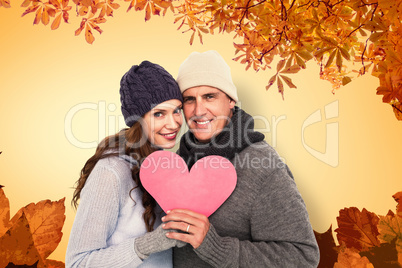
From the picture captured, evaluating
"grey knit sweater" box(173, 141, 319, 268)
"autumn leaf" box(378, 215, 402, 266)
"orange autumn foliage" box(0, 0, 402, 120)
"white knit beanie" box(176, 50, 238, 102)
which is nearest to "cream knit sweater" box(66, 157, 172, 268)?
"grey knit sweater" box(173, 141, 319, 268)

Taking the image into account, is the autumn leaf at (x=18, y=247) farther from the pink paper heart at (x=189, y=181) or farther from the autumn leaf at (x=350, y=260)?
the autumn leaf at (x=350, y=260)

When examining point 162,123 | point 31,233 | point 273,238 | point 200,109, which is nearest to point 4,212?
point 31,233

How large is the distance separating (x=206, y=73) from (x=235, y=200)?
650 mm

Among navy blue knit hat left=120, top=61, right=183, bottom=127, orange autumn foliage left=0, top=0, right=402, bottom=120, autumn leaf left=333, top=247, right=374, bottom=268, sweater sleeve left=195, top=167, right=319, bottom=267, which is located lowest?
autumn leaf left=333, top=247, right=374, bottom=268

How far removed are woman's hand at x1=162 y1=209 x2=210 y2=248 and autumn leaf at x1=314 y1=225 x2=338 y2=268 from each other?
3.51ft

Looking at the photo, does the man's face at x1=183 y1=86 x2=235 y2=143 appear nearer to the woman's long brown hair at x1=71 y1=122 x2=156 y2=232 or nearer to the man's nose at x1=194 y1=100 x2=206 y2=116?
the man's nose at x1=194 y1=100 x2=206 y2=116

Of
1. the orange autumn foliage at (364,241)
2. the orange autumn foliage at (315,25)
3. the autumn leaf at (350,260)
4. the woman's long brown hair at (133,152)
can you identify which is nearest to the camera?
the orange autumn foliage at (315,25)

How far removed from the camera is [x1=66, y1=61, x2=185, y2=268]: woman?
48.8 inches

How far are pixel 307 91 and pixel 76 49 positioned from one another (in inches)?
59.7

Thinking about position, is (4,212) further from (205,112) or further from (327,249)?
(327,249)

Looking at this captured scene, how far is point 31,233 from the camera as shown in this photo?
1.99 m

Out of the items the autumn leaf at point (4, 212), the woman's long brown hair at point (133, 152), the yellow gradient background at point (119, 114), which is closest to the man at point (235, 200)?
the woman's long brown hair at point (133, 152)

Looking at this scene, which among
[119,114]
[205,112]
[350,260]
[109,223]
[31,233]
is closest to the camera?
[109,223]

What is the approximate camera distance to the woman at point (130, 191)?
48.8 inches
